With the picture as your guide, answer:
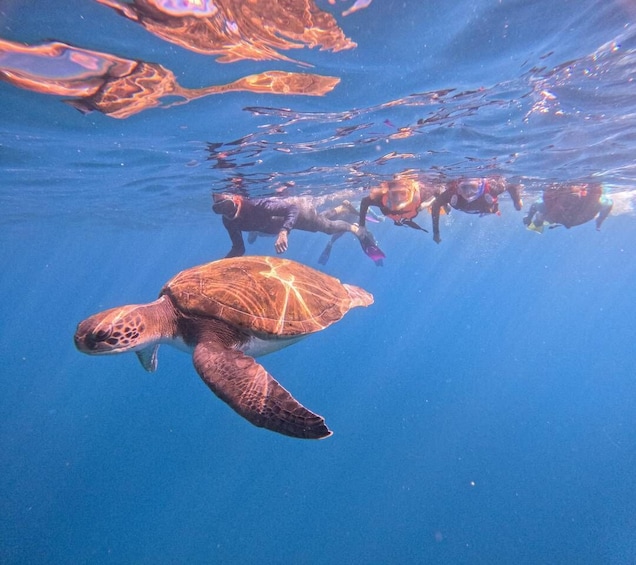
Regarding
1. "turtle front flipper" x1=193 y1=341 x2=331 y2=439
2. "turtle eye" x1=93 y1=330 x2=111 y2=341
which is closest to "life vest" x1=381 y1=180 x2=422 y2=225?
"turtle front flipper" x1=193 y1=341 x2=331 y2=439

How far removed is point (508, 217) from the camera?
34031mm

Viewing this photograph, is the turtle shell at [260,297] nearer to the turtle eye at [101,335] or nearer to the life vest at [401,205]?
the turtle eye at [101,335]

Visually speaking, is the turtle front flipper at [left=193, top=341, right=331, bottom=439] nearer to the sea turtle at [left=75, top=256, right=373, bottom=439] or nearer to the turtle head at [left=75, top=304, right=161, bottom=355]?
the sea turtle at [left=75, top=256, right=373, bottom=439]

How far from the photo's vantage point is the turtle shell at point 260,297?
479cm

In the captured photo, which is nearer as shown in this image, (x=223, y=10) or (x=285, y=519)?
(x=223, y=10)

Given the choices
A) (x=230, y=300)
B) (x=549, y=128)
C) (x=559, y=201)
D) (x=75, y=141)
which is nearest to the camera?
(x=230, y=300)

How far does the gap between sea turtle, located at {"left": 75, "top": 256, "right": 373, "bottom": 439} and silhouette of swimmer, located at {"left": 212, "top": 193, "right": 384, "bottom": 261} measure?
5.07 metres

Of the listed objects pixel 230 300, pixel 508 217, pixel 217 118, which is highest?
pixel 508 217

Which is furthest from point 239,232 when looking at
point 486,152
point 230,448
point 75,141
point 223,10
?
point 230,448

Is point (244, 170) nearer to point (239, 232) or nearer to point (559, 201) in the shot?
point (239, 232)

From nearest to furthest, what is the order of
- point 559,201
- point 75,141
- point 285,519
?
point 75,141 < point 559,201 < point 285,519

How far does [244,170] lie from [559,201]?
476 inches

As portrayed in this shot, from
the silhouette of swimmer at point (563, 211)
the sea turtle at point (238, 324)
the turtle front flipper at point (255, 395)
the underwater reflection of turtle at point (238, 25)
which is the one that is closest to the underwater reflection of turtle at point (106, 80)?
the underwater reflection of turtle at point (238, 25)

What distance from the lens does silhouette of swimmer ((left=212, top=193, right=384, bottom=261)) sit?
1119cm
